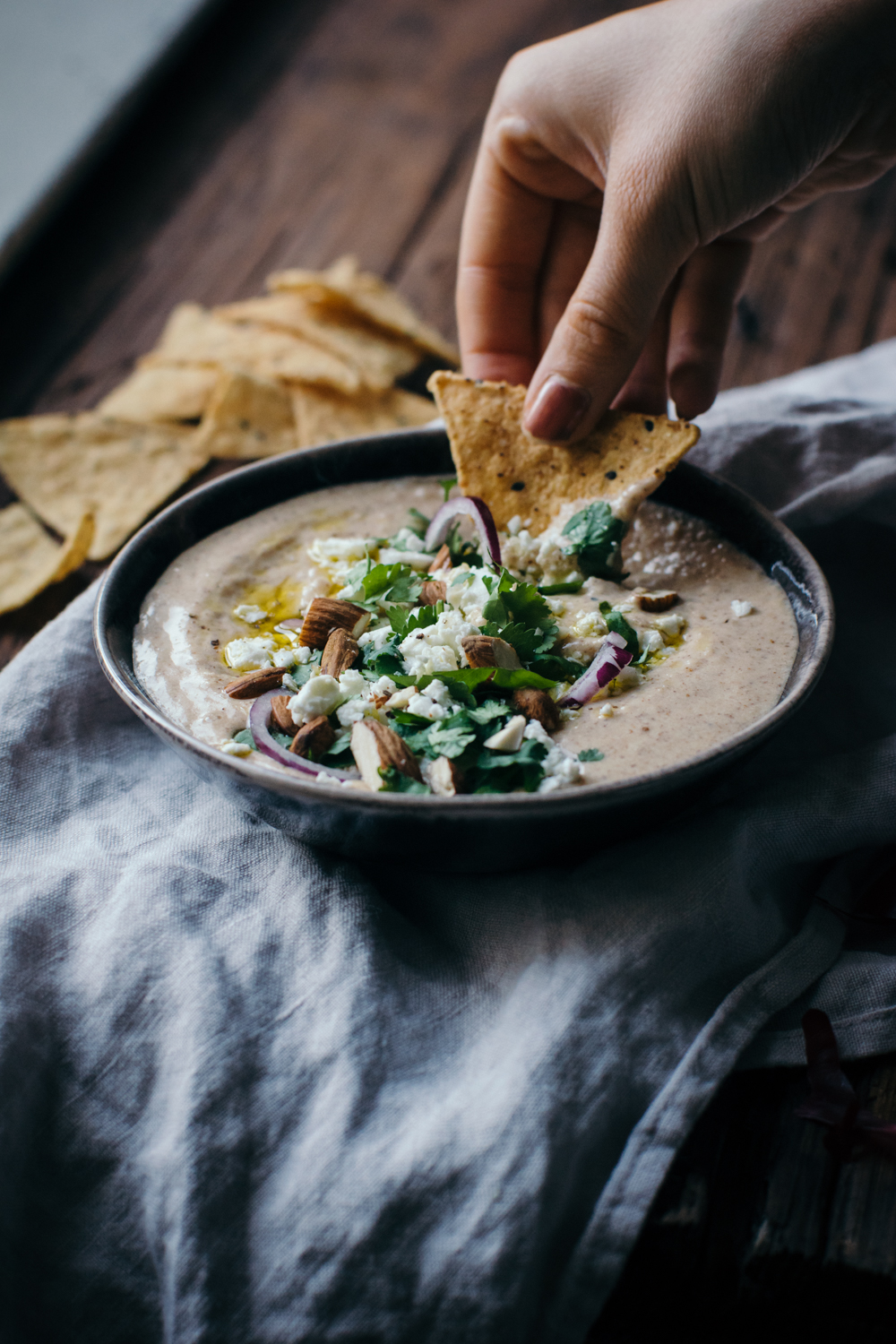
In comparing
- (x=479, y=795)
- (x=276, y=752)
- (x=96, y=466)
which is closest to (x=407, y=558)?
(x=276, y=752)

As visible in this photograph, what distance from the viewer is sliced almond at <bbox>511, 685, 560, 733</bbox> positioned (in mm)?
2260

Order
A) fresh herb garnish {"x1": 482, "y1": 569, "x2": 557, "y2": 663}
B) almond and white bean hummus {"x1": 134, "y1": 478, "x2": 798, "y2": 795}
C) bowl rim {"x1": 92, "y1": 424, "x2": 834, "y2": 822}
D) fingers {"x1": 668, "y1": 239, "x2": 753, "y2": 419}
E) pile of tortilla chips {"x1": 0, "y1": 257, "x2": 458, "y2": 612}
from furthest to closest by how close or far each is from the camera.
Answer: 1. pile of tortilla chips {"x1": 0, "y1": 257, "x2": 458, "y2": 612}
2. fingers {"x1": 668, "y1": 239, "x2": 753, "y2": 419}
3. fresh herb garnish {"x1": 482, "y1": 569, "x2": 557, "y2": 663}
4. almond and white bean hummus {"x1": 134, "y1": 478, "x2": 798, "y2": 795}
5. bowl rim {"x1": 92, "y1": 424, "x2": 834, "y2": 822}

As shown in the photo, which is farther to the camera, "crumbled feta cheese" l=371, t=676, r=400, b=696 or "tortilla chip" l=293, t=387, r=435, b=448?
"tortilla chip" l=293, t=387, r=435, b=448

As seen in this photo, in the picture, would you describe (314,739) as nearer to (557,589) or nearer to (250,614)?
(250,614)

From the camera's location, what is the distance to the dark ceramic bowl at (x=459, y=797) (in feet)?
6.60

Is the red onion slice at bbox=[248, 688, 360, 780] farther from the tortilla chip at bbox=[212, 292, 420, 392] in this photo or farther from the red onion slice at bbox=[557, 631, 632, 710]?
the tortilla chip at bbox=[212, 292, 420, 392]

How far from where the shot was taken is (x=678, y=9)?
9.02ft

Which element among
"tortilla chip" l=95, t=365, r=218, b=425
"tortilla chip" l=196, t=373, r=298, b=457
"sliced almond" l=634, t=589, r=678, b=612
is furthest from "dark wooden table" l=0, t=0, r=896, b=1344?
"sliced almond" l=634, t=589, r=678, b=612

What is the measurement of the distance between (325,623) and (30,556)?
1.52m

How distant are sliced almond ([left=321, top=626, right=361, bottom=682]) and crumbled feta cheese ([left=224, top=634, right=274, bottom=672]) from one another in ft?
0.50

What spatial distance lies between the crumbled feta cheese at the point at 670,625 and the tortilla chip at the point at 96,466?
6.52 ft

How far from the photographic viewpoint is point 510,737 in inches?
85.4

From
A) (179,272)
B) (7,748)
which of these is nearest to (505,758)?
(7,748)

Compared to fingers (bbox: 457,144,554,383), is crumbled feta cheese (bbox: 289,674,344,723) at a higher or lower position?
lower
